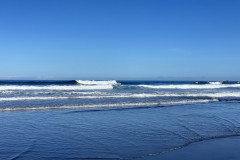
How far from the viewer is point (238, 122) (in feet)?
30.6

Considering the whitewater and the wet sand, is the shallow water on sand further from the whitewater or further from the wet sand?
the whitewater

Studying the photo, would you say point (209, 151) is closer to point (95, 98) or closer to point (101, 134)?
point (101, 134)

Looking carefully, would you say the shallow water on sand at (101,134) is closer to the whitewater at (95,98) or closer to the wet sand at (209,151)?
the wet sand at (209,151)

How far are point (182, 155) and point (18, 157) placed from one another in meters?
3.98

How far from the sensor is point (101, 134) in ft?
23.5

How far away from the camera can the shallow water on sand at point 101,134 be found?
18.0 feet

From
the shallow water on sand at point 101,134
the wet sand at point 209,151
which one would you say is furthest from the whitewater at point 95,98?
the wet sand at point 209,151

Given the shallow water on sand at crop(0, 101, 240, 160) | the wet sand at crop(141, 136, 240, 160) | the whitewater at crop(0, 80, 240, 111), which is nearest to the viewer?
the wet sand at crop(141, 136, 240, 160)

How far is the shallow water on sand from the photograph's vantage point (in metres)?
5.48

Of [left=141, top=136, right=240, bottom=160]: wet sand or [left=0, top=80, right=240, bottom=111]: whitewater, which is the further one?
[left=0, top=80, right=240, bottom=111]: whitewater

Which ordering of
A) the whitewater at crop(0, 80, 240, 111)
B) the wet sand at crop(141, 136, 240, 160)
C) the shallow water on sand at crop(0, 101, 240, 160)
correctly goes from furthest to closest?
the whitewater at crop(0, 80, 240, 111) < the shallow water on sand at crop(0, 101, 240, 160) < the wet sand at crop(141, 136, 240, 160)

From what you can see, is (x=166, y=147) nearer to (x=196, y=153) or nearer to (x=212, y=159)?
(x=196, y=153)

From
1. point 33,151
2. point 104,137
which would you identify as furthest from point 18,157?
point 104,137

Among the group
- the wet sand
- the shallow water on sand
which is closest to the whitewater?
the shallow water on sand
